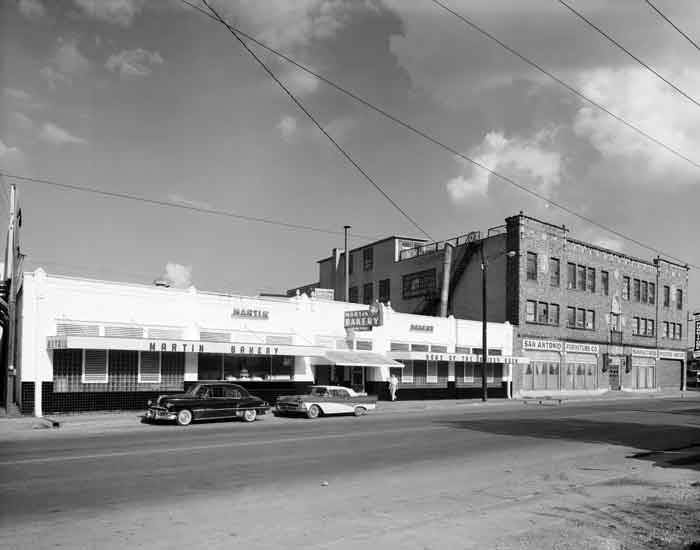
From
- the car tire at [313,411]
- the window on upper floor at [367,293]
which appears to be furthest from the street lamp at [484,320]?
the car tire at [313,411]

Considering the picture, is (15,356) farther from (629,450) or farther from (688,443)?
(688,443)

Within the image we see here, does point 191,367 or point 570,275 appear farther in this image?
point 570,275

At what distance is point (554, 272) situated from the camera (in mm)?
51250

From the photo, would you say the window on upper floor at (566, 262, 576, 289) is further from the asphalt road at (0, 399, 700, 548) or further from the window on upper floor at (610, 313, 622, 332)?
the asphalt road at (0, 399, 700, 548)

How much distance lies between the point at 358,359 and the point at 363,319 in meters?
2.17

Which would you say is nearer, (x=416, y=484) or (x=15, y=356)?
(x=416, y=484)

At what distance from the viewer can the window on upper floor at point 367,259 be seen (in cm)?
6131

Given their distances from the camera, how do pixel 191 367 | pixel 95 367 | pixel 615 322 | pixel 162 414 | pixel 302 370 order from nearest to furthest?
pixel 162 414 < pixel 95 367 < pixel 191 367 < pixel 302 370 < pixel 615 322

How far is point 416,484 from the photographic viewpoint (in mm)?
11656

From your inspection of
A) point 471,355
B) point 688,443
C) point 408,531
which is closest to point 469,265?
point 471,355

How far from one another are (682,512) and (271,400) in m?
24.7

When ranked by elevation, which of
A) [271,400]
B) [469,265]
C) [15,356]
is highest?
[469,265]

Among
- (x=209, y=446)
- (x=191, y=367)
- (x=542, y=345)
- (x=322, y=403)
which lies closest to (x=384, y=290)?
(x=542, y=345)

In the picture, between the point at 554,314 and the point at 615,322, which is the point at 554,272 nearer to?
the point at 554,314
